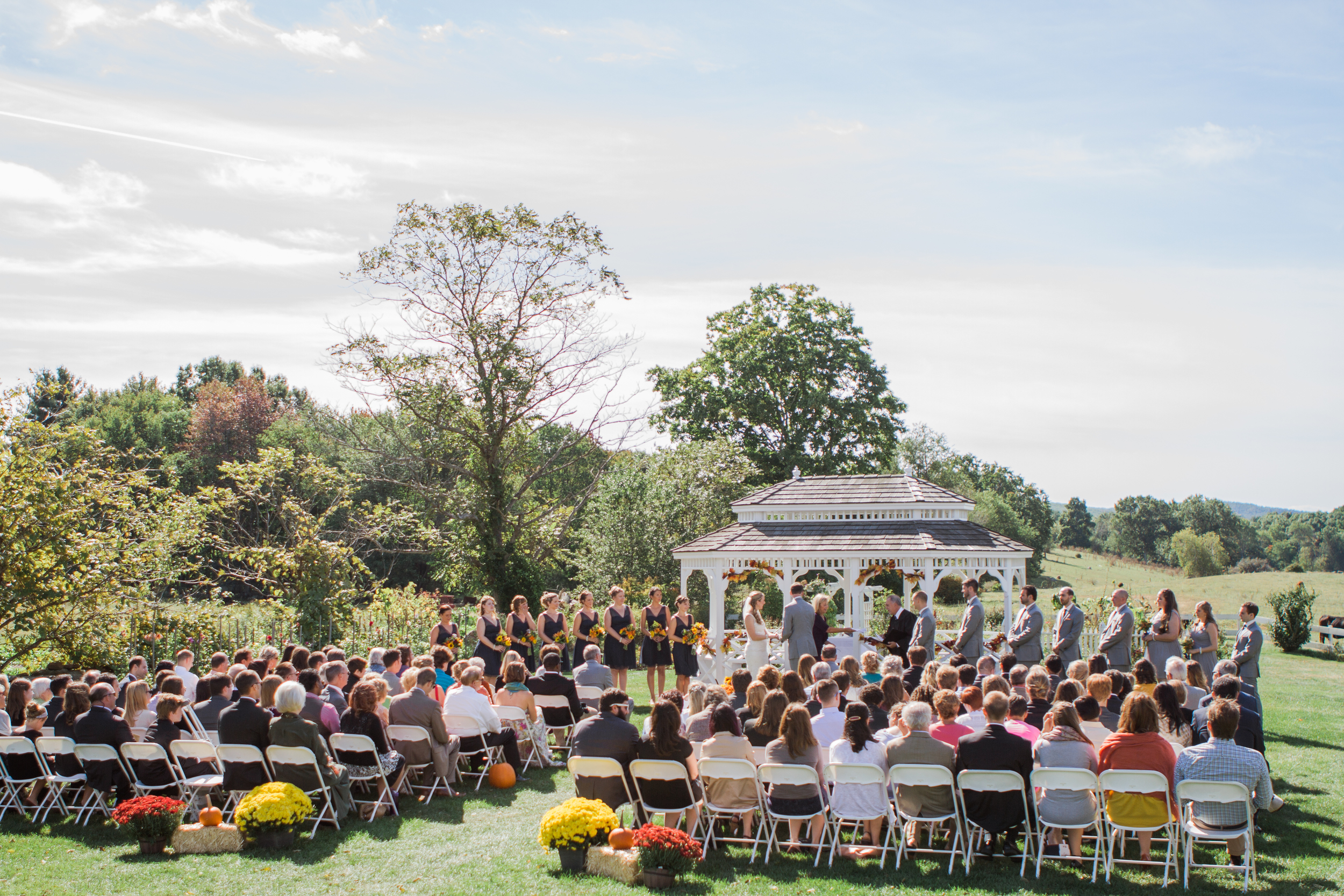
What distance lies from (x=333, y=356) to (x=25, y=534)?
35.4ft

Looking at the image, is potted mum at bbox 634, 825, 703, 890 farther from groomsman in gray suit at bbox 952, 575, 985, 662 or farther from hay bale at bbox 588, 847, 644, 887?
groomsman in gray suit at bbox 952, 575, 985, 662

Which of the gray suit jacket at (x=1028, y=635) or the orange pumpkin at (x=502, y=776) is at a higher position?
the gray suit jacket at (x=1028, y=635)

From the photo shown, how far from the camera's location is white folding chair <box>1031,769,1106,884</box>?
6.78 meters

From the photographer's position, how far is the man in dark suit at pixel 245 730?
8.24 metres

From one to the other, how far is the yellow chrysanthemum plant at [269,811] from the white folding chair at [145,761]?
1172mm

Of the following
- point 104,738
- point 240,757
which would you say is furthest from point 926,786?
point 104,738

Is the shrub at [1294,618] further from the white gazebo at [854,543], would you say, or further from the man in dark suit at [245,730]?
the man in dark suit at [245,730]

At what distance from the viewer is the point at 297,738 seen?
8195 mm

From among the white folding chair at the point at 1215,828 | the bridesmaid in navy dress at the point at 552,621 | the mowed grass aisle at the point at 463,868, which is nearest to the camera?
the white folding chair at the point at 1215,828

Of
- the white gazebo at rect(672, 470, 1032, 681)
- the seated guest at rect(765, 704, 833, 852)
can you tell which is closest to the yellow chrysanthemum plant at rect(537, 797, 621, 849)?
the seated guest at rect(765, 704, 833, 852)

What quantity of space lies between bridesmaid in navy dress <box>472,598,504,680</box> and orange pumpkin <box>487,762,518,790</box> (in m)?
4.03

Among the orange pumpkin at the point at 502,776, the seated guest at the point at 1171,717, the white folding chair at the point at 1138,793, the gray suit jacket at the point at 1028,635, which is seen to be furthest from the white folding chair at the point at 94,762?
the gray suit jacket at the point at 1028,635

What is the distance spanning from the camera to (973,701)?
826 centimetres

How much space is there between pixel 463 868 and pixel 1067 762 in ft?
15.0
